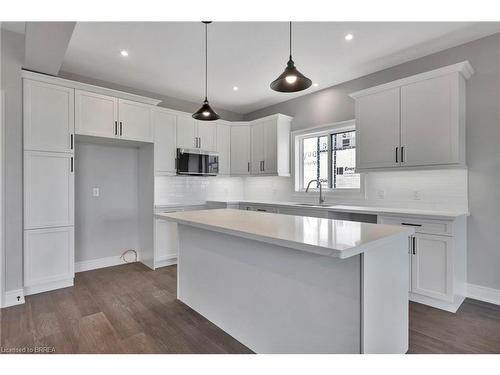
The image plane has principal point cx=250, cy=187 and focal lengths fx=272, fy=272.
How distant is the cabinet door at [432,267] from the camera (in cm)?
262

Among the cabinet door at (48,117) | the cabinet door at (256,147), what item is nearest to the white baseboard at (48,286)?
the cabinet door at (48,117)

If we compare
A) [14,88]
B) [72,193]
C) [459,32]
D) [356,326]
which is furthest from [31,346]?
[459,32]

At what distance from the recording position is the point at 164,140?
4.23 metres

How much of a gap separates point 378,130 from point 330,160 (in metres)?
1.04

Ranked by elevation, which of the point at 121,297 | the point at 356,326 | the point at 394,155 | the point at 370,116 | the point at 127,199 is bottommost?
the point at 121,297

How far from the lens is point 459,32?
278 cm

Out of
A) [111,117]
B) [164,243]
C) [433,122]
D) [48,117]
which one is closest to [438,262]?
[433,122]

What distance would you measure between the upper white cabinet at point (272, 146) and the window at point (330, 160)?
30cm

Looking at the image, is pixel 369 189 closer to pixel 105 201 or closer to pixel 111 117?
pixel 111 117

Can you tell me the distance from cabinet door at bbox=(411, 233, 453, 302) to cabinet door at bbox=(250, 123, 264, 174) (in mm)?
2761

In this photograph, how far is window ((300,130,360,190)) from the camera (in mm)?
4016

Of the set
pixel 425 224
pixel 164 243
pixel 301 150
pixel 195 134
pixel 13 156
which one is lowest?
pixel 164 243
